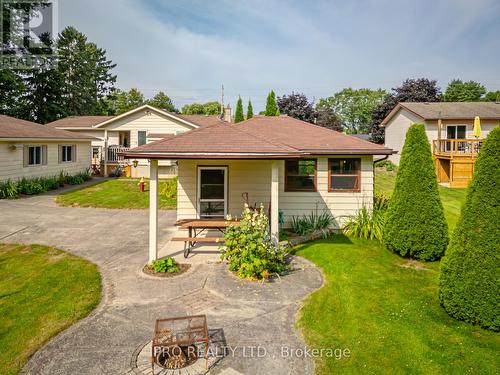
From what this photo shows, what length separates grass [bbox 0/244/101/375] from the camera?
16.3ft

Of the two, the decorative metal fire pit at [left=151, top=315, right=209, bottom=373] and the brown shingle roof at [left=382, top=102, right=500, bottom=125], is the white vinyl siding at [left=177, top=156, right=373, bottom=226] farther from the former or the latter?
the brown shingle roof at [left=382, top=102, right=500, bottom=125]

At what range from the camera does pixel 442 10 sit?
13.6 m

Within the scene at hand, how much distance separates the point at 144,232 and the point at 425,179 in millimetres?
8870

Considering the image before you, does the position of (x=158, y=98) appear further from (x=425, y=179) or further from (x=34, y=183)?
(x=425, y=179)

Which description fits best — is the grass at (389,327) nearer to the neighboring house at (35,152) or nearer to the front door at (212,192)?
the front door at (212,192)

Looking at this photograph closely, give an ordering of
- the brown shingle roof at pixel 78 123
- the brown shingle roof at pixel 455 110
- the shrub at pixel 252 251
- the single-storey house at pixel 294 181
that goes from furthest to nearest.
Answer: the brown shingle roof at pixel 78 123
the brown shingle roof at pixel 455 110
the single-storey house at pixel 294 181
the shrub at pixel 252 251

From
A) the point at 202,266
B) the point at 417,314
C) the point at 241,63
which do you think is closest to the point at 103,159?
the point at 241,63

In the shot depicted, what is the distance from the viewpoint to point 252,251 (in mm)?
7516

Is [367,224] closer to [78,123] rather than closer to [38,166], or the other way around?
[38,166]

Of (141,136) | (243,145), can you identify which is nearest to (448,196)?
(243,145)

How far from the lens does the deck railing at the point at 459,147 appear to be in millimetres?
19703

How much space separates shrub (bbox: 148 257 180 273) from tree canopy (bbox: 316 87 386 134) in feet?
269

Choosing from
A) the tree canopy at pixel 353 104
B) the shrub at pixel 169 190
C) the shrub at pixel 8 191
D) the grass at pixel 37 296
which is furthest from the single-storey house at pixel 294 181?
the tree canopy at pixel 353 104

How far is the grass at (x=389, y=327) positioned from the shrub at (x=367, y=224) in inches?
99.7
